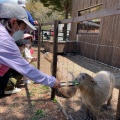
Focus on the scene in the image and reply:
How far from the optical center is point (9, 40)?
174 centimetres

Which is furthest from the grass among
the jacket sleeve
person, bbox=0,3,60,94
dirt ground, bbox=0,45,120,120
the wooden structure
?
the wooden structure

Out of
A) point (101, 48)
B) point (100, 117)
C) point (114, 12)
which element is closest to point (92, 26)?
point (101, 48)

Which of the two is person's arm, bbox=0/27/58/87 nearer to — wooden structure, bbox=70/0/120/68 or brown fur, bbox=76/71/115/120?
brown fur, bbox=76/71/115/120

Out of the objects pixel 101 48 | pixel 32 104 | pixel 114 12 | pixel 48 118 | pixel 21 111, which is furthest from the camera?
pixel 101 48

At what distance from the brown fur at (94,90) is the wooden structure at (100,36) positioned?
3.49m

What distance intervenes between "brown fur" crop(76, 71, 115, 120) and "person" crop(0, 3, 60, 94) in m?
0.72

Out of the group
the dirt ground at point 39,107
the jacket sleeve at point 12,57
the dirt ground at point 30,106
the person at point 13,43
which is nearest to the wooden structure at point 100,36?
the dirt ground at point 39,107

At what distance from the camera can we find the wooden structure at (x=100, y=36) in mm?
7355

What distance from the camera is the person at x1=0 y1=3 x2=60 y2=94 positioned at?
5.67 ft

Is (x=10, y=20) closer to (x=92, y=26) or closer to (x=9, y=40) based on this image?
(x=9, y=40)

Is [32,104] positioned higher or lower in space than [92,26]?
lower

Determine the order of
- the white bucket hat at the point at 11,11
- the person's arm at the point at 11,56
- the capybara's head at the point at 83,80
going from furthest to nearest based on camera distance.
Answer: the capybara's head at the point at 83,80
the white bucket hat at the point at 11,11
the person's arm at the point at 11,56

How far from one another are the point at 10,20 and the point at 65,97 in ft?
8.22

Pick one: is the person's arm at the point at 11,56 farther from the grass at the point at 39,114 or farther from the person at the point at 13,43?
the grass at the point at 39,114
